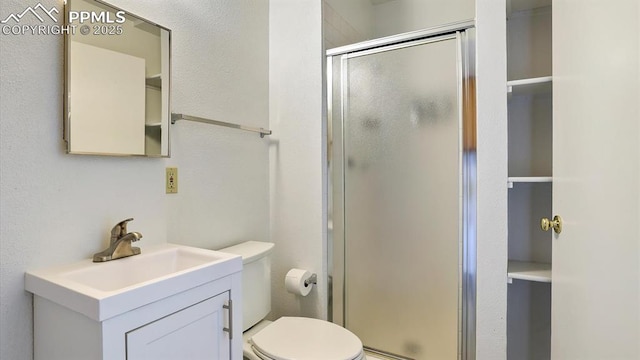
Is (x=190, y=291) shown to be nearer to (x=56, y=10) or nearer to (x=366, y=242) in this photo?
(x=56, y=10)

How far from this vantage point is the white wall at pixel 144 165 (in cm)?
100

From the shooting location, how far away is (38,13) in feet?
3.48

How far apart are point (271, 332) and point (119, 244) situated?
0.81 m

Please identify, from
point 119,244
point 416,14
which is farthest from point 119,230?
point 416,14

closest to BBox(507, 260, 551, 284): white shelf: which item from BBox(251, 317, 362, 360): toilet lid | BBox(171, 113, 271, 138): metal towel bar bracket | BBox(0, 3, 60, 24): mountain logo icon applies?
BBox(251, 317, 362, 360): toilet lid

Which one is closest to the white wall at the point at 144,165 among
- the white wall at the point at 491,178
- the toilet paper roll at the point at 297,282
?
the toilet paper roll at the point at 297,282

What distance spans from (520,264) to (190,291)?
163cm

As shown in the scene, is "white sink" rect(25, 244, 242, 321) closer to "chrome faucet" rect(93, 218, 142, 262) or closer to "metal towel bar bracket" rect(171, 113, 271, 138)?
"chrome faucet" rect(93, 218, 142, 262)

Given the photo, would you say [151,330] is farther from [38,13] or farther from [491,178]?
[491,178]

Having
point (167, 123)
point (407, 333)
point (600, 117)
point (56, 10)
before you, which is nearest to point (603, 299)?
point (600, 117)

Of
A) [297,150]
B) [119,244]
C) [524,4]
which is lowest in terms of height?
[119,244]

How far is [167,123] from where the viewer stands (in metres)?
1.42

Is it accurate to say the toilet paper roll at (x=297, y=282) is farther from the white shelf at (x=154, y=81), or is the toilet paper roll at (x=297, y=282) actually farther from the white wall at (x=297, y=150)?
the white shelf at (x=154, y=81)

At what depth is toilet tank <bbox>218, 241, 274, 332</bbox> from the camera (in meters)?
1.61
